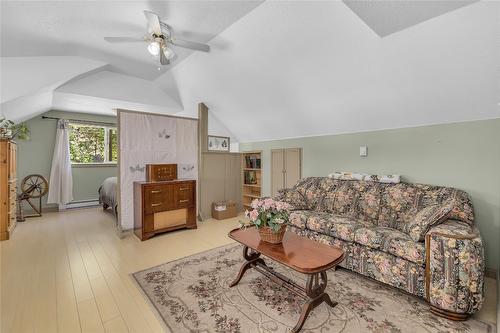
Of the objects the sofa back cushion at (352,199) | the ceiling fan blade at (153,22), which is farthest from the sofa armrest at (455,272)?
the ceiling fan blade at (153,22)

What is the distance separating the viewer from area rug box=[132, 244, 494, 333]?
5.59 ft

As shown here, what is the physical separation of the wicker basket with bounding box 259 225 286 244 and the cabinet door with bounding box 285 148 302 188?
246 centimetres

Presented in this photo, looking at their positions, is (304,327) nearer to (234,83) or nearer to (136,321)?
(136,321)

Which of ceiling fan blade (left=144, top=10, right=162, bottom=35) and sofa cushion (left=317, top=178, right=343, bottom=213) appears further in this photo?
sofa cushion (left=317, top=178, right=343, bottom=213)

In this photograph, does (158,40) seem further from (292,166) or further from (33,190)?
(33,190)

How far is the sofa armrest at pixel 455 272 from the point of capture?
169 cm

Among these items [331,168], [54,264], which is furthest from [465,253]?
[54,264]

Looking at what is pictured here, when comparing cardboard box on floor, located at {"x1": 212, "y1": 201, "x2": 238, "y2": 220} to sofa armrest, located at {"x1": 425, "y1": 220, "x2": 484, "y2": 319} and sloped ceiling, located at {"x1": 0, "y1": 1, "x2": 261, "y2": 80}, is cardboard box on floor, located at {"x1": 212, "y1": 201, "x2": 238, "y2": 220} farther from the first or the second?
sofa armrest, located at {"x1": 425, "y1": 220, "x2": 484, "y2": 319}

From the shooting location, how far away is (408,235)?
2.24 metres

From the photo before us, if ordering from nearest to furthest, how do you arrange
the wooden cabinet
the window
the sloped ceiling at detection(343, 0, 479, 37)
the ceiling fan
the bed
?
the sloped ceiling at detection(343, 0, 479, 37) < the ceiling fan < the wooden cabinet < the bed < the window

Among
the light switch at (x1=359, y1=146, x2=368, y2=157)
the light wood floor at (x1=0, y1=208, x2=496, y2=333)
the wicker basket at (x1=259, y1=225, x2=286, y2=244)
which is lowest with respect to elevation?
the light wood floor at (x1=0, y1=208, x2=496, y2=333)

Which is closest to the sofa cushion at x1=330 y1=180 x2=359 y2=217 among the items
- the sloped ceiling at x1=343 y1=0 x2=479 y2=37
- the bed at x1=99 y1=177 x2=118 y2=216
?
the sloped ceiling at x1=343 y1=0 x2=479 y2=37

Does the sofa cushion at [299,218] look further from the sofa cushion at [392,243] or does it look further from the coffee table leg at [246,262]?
the coffee table leg at [246,262]

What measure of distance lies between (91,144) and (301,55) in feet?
19.1
